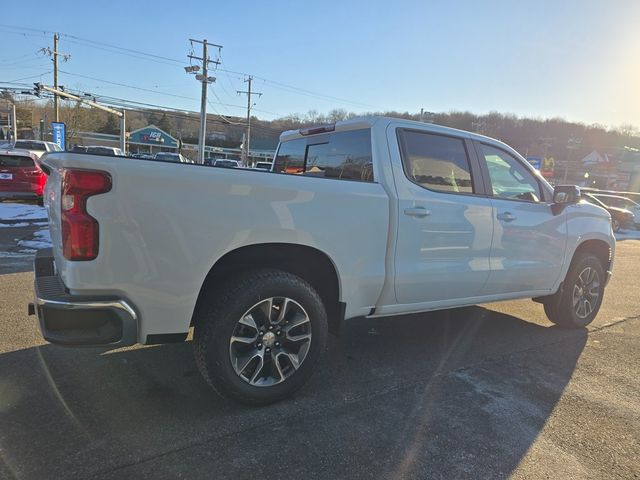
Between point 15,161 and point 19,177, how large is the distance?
464mm

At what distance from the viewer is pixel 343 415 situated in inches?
119

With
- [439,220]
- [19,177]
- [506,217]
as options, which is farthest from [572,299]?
[19,177]

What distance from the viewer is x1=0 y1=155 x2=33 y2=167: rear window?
1303cm

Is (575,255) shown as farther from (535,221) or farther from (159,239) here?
(159,239)

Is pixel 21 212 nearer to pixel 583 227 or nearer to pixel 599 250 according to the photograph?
pixel 583 227

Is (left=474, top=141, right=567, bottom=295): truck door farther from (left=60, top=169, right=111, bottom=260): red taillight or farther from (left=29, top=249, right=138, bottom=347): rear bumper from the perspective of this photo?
(left=60, top=169, right=111, bottom=260): red taillight

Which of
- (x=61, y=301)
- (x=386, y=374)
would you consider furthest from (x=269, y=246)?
(x=386, y=374)

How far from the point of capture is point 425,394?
11.2 ft

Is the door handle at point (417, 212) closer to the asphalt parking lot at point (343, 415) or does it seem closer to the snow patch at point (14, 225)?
the asphalt parking lot at point (343, 415)

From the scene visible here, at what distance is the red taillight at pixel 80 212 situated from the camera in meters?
2.38

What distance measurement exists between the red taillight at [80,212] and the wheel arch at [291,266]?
70 cm

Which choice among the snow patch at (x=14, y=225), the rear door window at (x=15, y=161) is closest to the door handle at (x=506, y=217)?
the snow patch at (x=14, y=225)

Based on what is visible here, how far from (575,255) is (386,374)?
2.80 meters

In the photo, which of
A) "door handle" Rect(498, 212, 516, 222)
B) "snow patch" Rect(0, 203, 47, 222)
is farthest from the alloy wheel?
"snow patch" Rect(0, 203, 47, 222)
